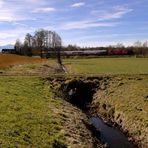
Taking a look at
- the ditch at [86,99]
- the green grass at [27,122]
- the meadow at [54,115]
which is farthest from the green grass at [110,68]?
the green grass at [27,122]

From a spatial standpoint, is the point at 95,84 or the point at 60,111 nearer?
the point at 60,111

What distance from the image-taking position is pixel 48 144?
61.9ft

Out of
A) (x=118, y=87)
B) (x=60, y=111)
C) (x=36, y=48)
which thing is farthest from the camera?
(x=36, y=48)

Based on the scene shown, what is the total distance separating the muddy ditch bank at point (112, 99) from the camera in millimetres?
Answer: 27125

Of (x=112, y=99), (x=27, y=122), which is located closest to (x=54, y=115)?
(x=27, y=122)

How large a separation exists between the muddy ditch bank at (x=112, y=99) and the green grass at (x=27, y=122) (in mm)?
5187

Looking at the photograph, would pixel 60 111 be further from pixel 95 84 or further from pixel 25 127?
pixel 95 84

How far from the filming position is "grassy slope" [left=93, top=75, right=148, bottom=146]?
26.4m

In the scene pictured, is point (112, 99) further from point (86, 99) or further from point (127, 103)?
point (86, 99)

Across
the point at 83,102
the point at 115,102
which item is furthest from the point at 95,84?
the point at 115,102

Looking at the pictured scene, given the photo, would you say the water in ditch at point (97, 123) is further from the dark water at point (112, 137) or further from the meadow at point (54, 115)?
the meadow at point (54, 115)

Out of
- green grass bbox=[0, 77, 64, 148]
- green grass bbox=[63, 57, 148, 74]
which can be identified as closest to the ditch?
green grass bbox=[0, 77, 64, 148]

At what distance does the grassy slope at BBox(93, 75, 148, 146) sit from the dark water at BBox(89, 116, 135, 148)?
22.8 inches

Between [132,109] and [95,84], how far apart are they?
53.6 feet
